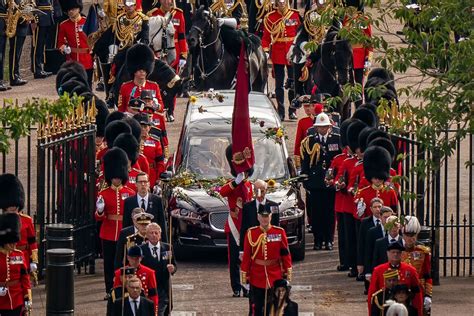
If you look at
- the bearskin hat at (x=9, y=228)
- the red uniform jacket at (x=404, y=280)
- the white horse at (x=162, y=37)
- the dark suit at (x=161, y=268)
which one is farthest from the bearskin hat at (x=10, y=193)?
the white horse at (x=162, y=37)

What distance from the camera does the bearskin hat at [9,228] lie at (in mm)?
18750

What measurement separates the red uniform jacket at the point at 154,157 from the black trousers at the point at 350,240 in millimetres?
2290

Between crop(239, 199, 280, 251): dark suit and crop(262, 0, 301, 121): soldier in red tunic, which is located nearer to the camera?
crop(239, 199, 280, 251): dark suit

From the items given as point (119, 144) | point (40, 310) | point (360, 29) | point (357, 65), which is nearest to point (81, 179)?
point (119, 144)

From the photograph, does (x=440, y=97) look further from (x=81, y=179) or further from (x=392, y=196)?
(x=81, y=179)

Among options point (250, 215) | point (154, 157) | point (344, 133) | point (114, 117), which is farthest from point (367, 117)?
point (250, 215)

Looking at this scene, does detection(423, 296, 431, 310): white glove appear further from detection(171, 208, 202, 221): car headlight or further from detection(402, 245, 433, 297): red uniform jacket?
detection(171, 208, 202, 221): car headlight

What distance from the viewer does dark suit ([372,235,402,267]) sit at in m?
19.7

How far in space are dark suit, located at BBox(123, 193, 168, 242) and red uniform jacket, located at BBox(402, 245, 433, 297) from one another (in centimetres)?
247

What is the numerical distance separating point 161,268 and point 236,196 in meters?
2.57

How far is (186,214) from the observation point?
22.6m

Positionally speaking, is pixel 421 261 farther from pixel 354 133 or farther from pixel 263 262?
pixel 354 133

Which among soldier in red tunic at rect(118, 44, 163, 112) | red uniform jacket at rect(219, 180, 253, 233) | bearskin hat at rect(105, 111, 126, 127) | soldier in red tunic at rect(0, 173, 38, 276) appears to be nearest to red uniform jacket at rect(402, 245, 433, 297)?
red uniform jacket at rect(219, 180, 253, 233)

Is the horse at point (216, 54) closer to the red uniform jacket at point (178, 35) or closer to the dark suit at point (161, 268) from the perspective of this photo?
the red uniform jacket at point (178, 35)
